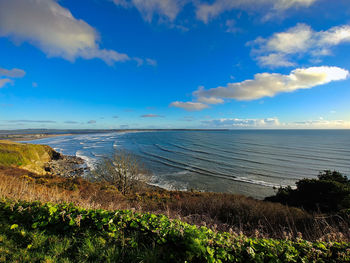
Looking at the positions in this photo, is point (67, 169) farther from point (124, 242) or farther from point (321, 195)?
point (321, 195)

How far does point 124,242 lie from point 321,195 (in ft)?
57.0

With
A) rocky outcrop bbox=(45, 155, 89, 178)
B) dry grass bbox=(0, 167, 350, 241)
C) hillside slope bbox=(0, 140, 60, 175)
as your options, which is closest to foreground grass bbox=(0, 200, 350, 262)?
dry grass bbox=(0, 167, 350, 241)

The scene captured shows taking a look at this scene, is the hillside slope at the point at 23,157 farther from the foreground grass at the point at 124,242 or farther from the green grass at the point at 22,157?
the foreground grass at the point at 124,242

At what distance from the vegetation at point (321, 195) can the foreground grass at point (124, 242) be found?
9.61 metres

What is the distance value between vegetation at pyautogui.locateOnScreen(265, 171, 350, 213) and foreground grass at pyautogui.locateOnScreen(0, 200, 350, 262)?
9611mm

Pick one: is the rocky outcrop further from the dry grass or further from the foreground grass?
the foreground grass

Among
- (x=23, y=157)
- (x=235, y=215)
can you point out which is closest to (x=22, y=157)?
(x=23, y=157)

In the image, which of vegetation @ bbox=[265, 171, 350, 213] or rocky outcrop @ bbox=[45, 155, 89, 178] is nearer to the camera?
vegetation @ bbox=[265, 171, 350, 213]

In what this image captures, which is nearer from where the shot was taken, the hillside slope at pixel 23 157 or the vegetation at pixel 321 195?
the vegetation at pixel 321 195

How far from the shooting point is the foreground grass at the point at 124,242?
3.25m

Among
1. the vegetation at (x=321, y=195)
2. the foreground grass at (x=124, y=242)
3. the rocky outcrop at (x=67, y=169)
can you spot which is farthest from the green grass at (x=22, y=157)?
the vegetation at (x=321, y=195)

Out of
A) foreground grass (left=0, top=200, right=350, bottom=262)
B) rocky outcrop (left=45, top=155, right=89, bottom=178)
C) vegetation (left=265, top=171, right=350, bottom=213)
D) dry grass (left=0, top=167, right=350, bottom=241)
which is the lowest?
rocky outcrop (left=45, top=155, right=89, bottom=178)

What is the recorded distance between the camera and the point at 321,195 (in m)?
13.1

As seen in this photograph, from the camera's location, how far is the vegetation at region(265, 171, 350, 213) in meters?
11.5
